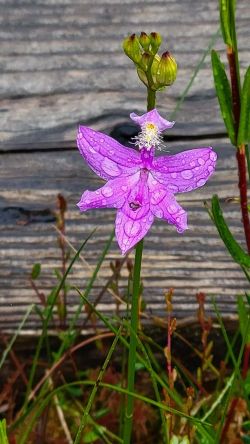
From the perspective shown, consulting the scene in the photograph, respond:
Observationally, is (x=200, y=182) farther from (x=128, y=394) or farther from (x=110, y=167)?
(x=128, y=394)

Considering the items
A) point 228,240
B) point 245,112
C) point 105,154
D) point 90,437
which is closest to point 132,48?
point 105,154

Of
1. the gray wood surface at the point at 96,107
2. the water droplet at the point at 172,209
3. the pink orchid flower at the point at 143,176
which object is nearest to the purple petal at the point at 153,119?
the pink orchid flower at the point at 143,176

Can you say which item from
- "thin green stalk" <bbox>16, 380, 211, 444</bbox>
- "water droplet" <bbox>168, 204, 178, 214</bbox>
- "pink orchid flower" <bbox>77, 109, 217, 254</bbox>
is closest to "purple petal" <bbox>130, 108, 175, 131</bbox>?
"pink orchid flower" <bbox>77, 109, 217, 254</bbox>

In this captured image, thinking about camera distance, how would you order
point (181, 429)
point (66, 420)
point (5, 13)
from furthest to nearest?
point (66, 420)
point (5, 13)
point (181, 429)

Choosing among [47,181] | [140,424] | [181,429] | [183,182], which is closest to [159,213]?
[183,182]

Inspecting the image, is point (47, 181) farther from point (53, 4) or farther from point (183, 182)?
point (183, 182)

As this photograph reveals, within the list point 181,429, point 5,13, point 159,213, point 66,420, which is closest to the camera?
point 159,213

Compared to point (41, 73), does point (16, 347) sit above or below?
below
